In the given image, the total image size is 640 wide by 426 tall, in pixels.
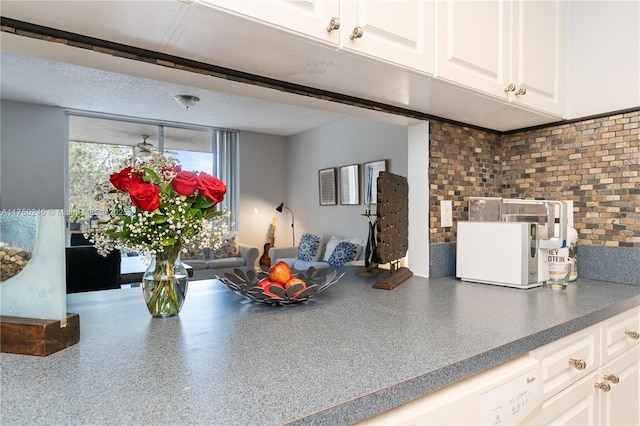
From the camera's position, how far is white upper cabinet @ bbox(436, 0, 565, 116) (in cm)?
127

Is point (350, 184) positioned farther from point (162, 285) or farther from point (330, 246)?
point (162, 285)

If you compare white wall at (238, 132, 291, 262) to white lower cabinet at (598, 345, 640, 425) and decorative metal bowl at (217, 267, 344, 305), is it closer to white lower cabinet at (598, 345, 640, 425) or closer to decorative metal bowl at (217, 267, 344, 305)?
decorative metal bowl at (217, 267, 344, 305)

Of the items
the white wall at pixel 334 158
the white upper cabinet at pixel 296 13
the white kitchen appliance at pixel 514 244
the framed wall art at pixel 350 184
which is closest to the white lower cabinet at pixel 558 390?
the white kitchen appliance at pixel 514 244

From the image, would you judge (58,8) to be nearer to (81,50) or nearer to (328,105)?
(81,50)

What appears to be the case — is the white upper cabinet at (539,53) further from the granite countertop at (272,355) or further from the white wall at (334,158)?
the white wall at (334,158)

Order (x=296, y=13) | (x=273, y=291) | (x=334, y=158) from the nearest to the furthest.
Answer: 1. (x=296, y=13)
2. (x=273, y=291)
3. (x=334, y=158)

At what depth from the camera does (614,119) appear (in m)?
1.65

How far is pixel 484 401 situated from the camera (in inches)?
32.7

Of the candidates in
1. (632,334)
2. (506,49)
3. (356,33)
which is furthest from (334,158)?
(356,33)

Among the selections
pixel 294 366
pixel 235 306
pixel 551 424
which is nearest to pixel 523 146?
pixel 551 424

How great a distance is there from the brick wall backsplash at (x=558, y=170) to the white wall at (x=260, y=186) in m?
4.99

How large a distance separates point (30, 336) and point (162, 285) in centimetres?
33

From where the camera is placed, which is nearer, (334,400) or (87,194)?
(334,400)

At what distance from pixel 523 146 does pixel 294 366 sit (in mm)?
1755
